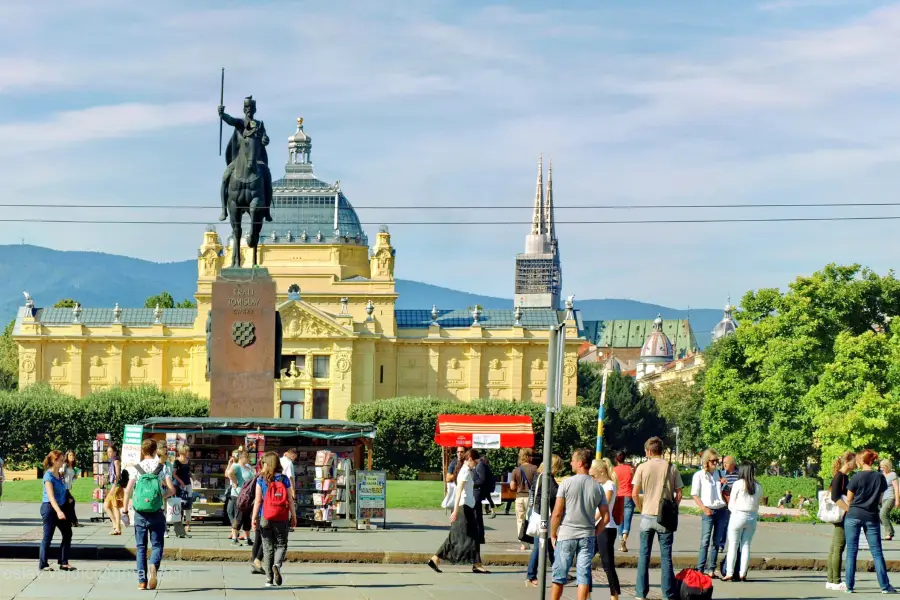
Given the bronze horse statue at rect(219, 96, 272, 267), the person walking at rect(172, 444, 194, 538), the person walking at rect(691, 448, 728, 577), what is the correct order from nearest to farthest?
the person walking at rect(691, 448, 728, 577) < the person walking at rect(172, 444, 194, 538) < the bronze horse statue at rect(219, 96, 272, 267)

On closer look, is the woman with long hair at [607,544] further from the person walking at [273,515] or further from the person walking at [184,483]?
the person walking at [184,483]

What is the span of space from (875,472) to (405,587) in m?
6.17

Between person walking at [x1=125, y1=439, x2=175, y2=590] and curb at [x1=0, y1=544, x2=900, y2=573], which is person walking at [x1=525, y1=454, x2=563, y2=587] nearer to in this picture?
curb at [x1=0, y1=544, x2=900, y2=573]

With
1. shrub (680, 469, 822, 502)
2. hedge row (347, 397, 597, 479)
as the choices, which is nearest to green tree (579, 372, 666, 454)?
hedge row (347, 397, 597, 479)

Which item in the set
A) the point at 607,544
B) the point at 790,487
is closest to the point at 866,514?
the point at 607,544

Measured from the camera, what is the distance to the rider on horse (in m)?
34.1

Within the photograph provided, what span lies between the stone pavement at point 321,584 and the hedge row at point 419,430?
5484 cm

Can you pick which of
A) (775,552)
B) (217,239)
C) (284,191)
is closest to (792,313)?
(775,552)

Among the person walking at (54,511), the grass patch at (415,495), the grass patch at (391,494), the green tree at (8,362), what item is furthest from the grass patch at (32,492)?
the green tree at (8,362)

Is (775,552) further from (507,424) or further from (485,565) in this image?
(507,424)

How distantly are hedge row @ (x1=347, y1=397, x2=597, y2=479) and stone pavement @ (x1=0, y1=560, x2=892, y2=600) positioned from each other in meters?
54.8

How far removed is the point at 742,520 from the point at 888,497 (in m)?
8.26

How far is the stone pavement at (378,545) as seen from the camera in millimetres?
23969

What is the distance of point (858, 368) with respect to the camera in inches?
2261
